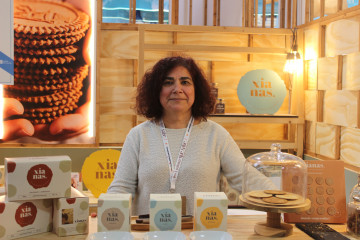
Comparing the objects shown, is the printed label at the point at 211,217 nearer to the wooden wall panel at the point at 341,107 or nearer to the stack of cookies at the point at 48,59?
the wooden wall panel at the point at 341,107

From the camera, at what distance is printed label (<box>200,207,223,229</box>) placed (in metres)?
1.46

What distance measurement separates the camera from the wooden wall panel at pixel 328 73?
10.7 feet

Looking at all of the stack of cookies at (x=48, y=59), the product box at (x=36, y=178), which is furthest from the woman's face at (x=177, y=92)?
the stack of cookies at (x=48, y=59)

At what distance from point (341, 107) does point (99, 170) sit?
1.95m

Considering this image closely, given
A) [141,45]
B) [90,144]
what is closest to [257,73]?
[141,45]

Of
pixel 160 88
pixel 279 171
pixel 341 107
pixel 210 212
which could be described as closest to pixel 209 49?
pixel 341 107

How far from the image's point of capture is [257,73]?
12.1 feet

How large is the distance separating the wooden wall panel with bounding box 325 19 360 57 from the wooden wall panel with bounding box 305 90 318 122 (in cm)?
38

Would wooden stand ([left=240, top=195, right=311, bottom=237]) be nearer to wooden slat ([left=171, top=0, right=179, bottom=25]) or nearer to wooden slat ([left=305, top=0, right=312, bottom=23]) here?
wooden slat ([left=305, top=0, right=312, bottom=23])

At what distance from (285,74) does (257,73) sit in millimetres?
441

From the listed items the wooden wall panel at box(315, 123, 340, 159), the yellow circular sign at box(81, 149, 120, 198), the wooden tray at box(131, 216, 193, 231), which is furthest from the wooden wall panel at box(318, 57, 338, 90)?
the wooden tray at box(131, 216, 193, 231)

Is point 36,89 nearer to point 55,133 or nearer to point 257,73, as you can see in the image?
point 55,133

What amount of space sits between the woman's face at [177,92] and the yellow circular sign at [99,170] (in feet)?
4.38

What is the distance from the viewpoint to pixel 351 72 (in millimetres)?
3018
